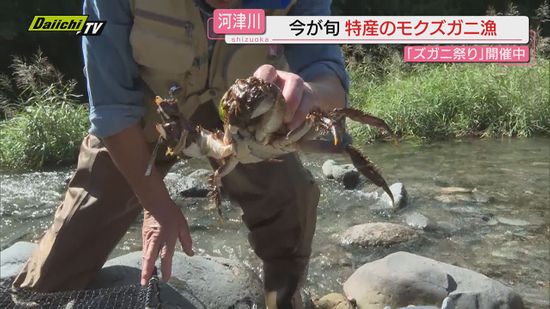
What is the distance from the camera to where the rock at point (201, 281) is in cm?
337

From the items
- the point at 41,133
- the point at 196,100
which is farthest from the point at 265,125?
the point at 41,133

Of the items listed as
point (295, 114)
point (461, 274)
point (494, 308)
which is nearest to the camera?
point (295, 114)

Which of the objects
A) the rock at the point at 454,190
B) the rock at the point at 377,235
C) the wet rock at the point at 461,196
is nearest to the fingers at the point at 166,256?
the rock at the point at 377,235

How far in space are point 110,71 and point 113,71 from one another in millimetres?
15

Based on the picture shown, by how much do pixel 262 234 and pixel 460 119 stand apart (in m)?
7.39

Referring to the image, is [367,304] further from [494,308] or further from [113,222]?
[113,222]

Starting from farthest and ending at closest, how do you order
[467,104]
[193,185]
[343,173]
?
1. [467,104]
2. [343,173]
3. [193,185]

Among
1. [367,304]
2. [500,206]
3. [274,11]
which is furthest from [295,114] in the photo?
[500,206]

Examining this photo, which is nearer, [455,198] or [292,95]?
[292,95]

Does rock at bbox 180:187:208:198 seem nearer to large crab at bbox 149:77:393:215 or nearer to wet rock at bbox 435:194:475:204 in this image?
wet rock at bbox 435:194:475:204

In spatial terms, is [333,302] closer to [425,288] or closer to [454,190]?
[425,288]

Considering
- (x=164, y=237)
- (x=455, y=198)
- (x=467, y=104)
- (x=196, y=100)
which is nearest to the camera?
(x=164, y=237)

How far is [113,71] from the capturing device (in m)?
2.33

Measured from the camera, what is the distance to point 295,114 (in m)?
1.73
